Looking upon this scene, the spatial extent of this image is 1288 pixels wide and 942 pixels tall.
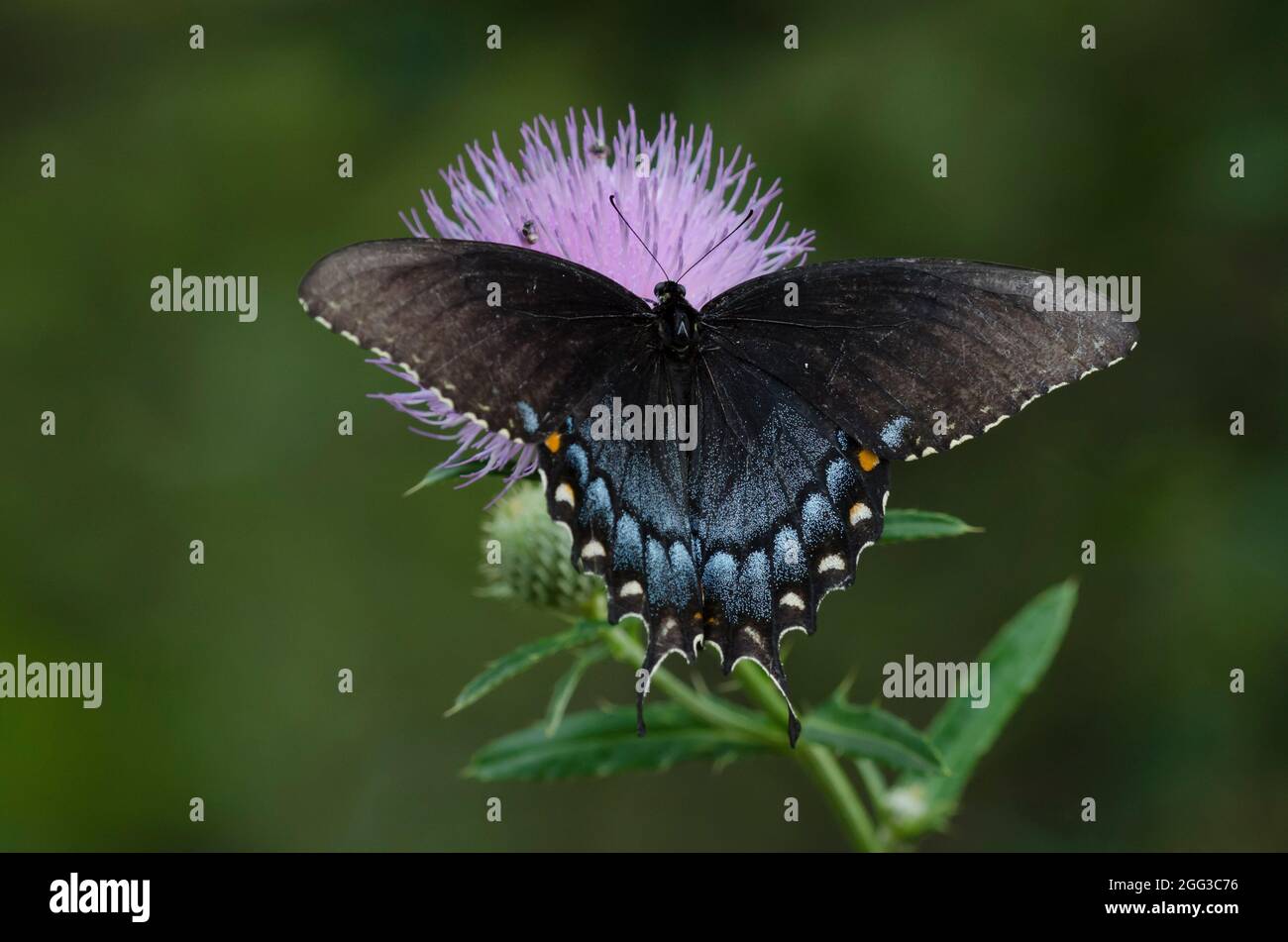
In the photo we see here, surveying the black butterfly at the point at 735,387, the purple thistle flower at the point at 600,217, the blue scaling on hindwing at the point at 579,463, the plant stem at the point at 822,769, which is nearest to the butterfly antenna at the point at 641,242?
the purple thistle flower at the point at 600,217

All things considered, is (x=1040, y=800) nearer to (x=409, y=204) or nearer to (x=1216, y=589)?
(x=1216, y=589)

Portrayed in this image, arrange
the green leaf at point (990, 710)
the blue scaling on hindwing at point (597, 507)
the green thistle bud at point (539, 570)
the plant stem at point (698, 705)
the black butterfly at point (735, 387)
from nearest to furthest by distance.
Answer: the black butterfly at point (735, 387) < the blue scaling on hindwing at point (597, 507) < the plant stem at point (698, 705) < the green leaf at point (990, 710) < the green thistle bud at point (539, 570)

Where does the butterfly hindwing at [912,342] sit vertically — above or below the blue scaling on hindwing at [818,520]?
above

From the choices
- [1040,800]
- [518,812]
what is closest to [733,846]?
[518,812]

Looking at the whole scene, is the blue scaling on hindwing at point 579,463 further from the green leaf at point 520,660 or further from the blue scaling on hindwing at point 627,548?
the green leaf at point 520,660

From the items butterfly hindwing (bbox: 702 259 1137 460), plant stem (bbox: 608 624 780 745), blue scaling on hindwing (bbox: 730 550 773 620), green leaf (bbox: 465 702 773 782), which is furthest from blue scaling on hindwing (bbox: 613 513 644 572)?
green leaf (bbox: 465 702 773 782)

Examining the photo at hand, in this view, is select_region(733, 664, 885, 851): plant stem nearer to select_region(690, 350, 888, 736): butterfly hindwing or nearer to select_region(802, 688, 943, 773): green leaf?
select_region(802, 688, 943, 773): green leaf
